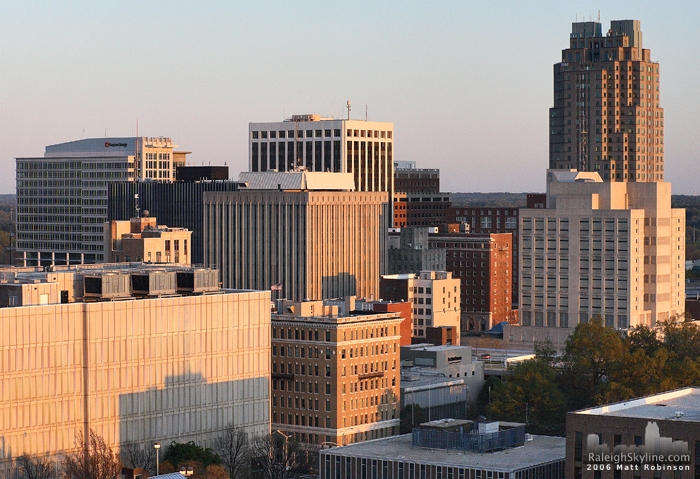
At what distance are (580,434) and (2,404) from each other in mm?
47310

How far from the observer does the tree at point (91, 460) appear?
472 ft

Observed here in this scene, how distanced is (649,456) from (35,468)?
1984 inches

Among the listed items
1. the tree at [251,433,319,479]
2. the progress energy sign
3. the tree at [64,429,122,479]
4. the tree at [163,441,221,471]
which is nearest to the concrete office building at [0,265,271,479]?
the tree at [64,429,122,479]

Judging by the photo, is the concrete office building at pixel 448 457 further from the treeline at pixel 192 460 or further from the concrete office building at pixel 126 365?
the concrete office building at pixel 126 365

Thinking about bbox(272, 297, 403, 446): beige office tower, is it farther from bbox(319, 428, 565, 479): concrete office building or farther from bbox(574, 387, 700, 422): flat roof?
bbox(574, 387, 700, 422): flat roof

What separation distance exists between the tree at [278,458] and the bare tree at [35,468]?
24570mm

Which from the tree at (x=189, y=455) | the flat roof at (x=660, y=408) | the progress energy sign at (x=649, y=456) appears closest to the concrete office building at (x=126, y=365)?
the tree at (x=189, y=455)

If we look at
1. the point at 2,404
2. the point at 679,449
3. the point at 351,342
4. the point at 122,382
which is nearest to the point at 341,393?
the point at 351,342

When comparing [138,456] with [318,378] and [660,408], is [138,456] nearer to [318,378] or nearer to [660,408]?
[318,378]

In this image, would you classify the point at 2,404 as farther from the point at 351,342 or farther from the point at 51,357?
the point at 351,342

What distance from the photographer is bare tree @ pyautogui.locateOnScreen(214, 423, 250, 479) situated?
539 feet

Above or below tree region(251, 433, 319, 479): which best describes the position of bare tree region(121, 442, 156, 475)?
above

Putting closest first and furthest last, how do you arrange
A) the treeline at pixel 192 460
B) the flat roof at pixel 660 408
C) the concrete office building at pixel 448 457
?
1. the flat roof at pixel 660 408
2. the treeline at pixel 192 460
3. the concrete office building at pixel 448 457

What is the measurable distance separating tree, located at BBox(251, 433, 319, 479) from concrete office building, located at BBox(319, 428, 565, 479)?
773cm
